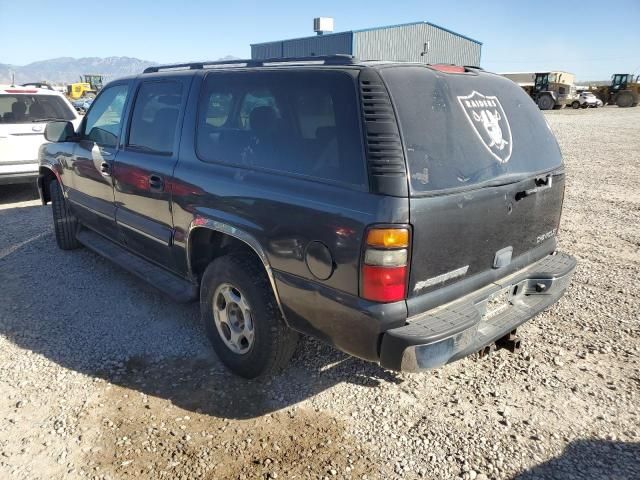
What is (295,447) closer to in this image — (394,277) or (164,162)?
(394,277)

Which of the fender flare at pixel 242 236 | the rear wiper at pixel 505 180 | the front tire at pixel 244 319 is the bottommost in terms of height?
the front tire at pixel 244 319

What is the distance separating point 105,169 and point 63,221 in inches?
65.4

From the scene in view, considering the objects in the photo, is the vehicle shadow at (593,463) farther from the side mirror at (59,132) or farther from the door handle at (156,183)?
the side mirror at (59,132)

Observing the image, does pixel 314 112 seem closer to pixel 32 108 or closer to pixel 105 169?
pixel 105 169

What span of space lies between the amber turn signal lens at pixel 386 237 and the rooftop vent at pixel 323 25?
35194 mm

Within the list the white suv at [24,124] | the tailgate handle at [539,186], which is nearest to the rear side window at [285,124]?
the tailgate handle at [539,186]

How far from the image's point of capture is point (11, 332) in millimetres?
3738

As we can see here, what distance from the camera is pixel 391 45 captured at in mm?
36438

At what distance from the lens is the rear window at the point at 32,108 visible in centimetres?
743

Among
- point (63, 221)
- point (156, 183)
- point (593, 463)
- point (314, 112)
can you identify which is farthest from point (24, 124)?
point (593, 463)

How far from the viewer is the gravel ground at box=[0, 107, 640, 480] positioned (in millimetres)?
2432

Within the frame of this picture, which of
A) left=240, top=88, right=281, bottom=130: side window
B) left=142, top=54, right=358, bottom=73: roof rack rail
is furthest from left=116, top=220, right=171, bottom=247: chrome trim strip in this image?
left=142, top=54, right=358, bottom=73: roof rack rail

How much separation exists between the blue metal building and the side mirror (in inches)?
1172

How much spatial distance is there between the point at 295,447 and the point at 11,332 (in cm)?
260
